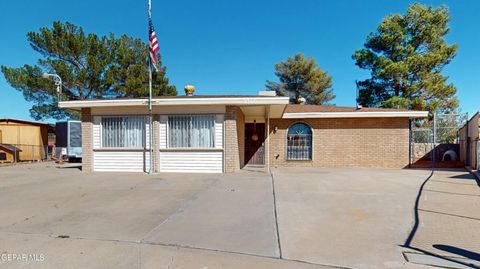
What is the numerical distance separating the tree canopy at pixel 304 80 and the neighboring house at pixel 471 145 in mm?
17366

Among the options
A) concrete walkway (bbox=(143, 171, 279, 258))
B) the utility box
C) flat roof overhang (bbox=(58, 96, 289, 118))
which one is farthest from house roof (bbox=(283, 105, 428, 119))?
the utility box

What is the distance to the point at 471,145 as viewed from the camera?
12938 mm

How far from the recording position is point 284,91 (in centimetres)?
3275

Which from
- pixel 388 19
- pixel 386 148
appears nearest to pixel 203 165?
pixel 386 148

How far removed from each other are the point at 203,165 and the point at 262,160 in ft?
15.6

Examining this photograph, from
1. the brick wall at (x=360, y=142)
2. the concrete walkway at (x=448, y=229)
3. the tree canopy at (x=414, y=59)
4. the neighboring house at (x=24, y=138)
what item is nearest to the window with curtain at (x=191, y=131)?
the brick wall at (x=360, y=142)

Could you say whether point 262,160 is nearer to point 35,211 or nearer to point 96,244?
point 35,211

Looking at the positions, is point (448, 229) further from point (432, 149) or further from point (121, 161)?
point (432, 149)

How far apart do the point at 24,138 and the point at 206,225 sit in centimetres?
Answer: 2084

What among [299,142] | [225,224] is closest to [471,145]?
[299,142]

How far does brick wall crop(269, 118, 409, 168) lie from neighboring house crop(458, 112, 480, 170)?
2.39m

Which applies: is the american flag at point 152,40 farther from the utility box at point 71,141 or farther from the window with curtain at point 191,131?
the utility box at point 71,141

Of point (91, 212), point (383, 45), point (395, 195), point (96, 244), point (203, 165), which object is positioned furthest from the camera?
point (383, 45)

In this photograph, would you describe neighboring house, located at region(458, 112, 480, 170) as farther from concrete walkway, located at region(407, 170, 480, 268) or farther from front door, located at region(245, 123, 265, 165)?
front door, located at region(245, 123, 265, 165)
